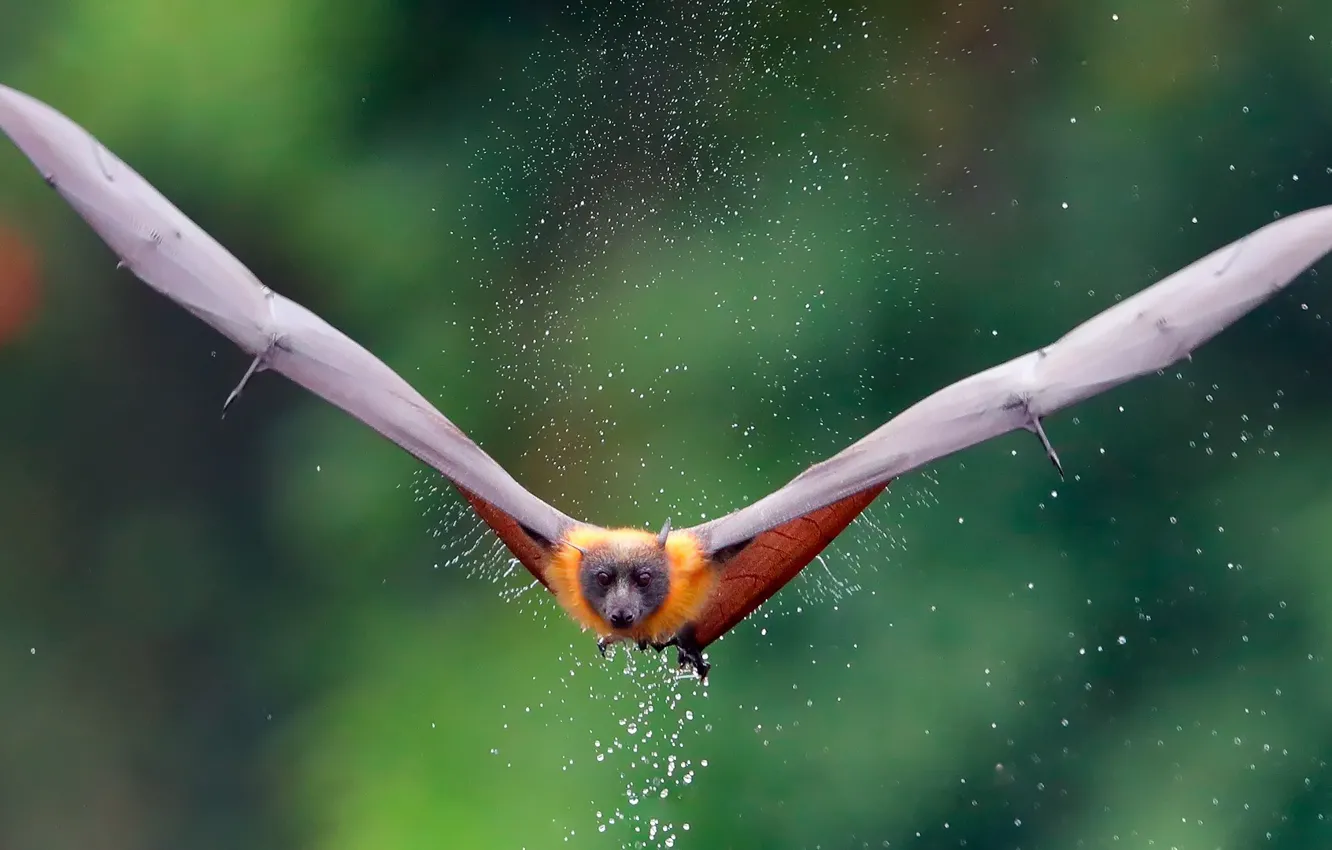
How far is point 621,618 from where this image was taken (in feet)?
5.08

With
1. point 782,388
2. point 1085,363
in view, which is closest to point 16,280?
point 782,388

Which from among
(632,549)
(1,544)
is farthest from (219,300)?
(1,544)

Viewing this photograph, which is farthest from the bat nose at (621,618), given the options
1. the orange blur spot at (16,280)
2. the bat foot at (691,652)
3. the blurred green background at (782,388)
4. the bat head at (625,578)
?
the orange blur spot at (16,280)

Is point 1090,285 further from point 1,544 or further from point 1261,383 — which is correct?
point 1,544

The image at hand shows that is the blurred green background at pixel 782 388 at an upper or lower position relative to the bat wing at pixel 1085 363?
upper

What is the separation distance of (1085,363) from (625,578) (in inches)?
21.1

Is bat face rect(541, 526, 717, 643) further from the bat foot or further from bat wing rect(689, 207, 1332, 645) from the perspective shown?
bat wing rect(689, 207, 1332, 645)

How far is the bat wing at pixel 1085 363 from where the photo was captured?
1309 millimetres

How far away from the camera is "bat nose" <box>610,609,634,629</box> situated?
154 cm

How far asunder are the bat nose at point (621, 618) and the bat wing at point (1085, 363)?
0.19 meters

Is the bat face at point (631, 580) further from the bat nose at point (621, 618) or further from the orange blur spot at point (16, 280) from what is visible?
the orange blur spot at point (16, 280)

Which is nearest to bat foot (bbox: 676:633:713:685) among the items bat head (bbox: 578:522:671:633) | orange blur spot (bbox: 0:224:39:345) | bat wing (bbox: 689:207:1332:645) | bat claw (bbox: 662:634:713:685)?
bat claw (bbox: 662:634:713:685)

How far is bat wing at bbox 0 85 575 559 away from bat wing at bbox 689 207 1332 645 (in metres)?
0.34

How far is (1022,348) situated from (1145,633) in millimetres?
621
